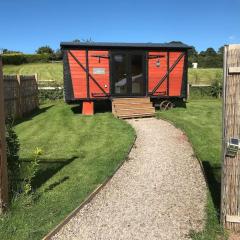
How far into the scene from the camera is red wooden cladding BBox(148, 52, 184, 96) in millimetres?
18663

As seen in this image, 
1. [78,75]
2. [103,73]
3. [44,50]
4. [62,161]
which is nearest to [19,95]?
[78,75]

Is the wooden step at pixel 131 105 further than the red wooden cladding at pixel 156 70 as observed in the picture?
No

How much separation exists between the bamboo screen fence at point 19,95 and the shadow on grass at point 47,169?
6.38m

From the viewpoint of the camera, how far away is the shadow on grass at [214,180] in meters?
6.54

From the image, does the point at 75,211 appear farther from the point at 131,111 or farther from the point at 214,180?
the point at 131,111

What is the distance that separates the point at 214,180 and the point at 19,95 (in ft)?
41.7

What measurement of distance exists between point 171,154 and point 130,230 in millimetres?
4651

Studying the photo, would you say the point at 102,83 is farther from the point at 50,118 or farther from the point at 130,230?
the point at 130,230

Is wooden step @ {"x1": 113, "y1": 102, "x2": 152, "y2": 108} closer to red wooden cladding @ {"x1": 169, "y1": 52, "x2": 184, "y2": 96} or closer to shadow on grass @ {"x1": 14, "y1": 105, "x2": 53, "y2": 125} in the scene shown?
red wooden cladding @ {"x1": 169, "y1": 52, "x2": 184, "y2": 96}

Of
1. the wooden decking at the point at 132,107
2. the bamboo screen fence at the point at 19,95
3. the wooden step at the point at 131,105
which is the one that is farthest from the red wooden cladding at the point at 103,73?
the bamboo screen fence at the point at 19,95

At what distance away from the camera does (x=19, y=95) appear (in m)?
18.1

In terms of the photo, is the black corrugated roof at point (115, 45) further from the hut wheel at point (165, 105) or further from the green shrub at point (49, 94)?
the green shrub at point (49, 94)

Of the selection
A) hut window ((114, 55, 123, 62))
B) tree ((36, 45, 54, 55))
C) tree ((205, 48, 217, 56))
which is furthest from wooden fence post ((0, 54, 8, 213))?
tree ((205, 48, 217, 56))

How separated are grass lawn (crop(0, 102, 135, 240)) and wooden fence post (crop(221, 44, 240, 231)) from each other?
8.17ft
